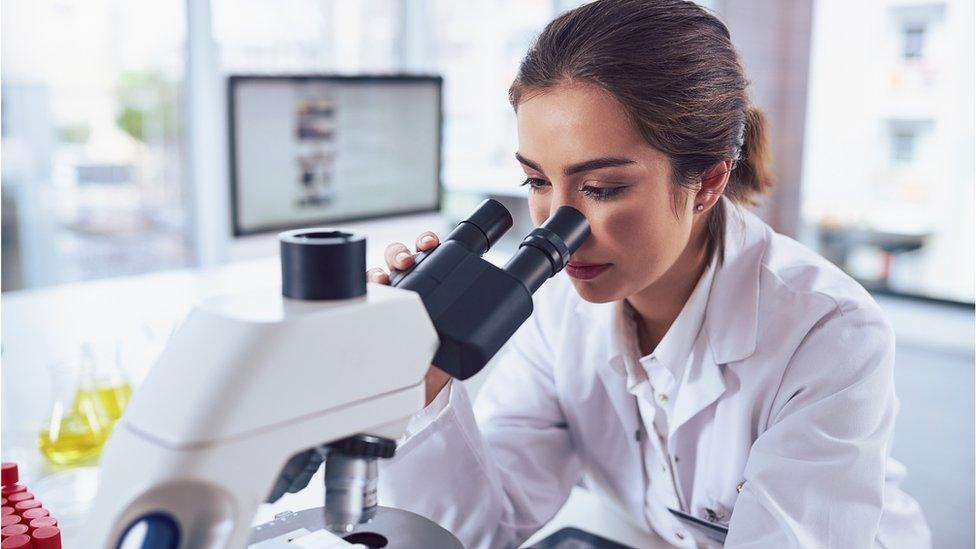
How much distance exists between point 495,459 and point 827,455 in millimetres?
509

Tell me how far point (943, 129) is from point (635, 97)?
170 cm

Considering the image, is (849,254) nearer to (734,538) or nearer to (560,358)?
(560,358)

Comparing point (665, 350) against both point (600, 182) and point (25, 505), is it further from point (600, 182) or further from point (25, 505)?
point (25, 505)

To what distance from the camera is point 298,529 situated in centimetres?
82

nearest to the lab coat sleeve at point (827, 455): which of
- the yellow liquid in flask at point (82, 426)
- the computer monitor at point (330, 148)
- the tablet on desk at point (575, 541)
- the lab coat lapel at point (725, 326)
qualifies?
the lab coat lapel at point (725, 326)

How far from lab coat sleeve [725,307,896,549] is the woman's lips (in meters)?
0.31

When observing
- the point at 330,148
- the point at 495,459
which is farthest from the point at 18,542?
the point at 330,148

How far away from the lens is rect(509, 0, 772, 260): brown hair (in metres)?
1.07

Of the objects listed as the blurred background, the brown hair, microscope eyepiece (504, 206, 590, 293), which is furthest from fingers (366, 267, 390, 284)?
the blurred background

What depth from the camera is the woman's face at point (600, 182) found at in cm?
103

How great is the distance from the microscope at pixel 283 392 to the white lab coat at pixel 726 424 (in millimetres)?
446

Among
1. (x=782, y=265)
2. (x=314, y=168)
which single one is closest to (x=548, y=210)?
(x=782, y=265)

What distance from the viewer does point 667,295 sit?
1361mm

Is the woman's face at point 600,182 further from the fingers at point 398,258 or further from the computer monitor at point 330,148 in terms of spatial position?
the computer monitor at point 330,148
